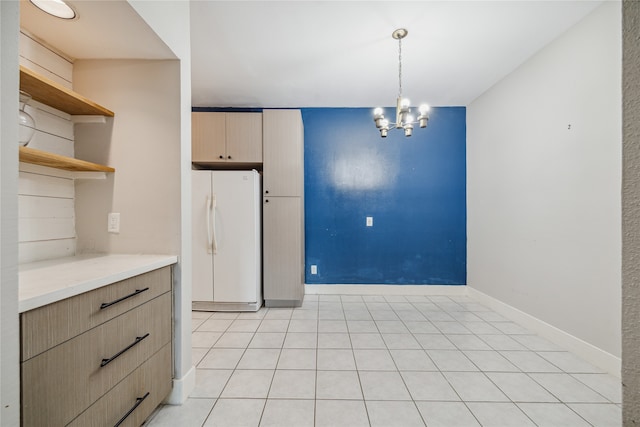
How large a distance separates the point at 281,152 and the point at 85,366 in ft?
8.23

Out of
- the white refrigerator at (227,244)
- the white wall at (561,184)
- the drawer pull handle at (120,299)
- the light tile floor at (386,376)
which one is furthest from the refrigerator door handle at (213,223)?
the white wall at (561,184)

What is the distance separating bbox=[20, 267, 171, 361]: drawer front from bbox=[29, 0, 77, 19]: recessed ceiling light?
4.16 feet

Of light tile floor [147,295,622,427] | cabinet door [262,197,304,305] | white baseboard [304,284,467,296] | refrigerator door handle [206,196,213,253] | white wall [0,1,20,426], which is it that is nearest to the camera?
white wall [0,1,20,426]

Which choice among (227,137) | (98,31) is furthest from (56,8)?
(227,137)

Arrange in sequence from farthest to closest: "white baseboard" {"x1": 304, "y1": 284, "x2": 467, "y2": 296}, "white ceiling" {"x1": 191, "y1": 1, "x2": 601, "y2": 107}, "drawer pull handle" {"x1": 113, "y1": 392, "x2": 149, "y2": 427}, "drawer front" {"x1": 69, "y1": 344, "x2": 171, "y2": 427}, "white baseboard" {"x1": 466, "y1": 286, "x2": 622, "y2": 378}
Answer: "white baseboard" {"x1": 304, "y1": 284, "x2": 467, "y2": 296}, "white ceiling" {"x1": 191, "y1": 1, "x2": 601, "y2": 107}, "white baseboard" {"x1": 466, "y1": 286, "x2": 622, "y2": 378}, "drawer pull handle" {"x1": 113, "y1": 392, "x2": 149, "y2": 427}, "drawer front" {"x1": 69, "y1": 344, "x2": 171, "y2": 427}

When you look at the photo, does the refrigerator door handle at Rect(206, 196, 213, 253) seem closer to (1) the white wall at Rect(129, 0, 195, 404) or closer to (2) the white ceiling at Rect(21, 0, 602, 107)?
(1) the white wall at Rect(129, 0, 195, 404)

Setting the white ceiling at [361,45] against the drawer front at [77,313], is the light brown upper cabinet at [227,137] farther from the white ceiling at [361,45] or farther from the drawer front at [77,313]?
the drawer front at [77,313]

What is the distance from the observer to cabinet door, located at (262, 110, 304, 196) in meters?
3.01

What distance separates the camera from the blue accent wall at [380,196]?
3.57 metres

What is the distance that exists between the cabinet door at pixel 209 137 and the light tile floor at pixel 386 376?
190 cm

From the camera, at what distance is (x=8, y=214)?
64 centimetres

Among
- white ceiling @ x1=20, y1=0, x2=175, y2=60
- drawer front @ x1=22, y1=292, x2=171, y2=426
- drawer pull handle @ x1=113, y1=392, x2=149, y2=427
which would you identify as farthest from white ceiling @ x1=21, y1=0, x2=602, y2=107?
drawer pull handle @ x1=113, y1=392, x2=149, y2=427

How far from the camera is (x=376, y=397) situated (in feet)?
5.04

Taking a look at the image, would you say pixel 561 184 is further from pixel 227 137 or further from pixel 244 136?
pixel 227 137
